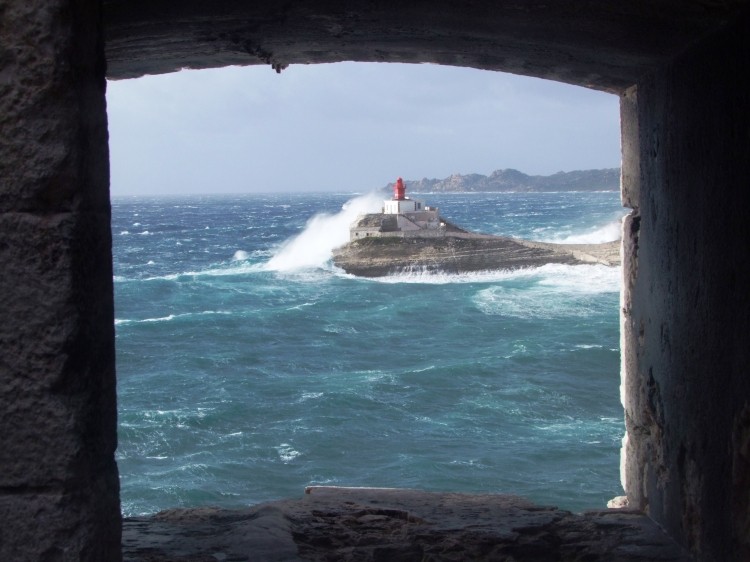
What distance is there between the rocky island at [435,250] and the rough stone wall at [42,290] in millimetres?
34095

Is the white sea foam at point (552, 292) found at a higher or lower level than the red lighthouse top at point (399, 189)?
lower

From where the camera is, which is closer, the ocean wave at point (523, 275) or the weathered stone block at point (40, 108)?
the weathered stone block at point (40, 108)

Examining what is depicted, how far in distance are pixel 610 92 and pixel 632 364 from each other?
59.1 inches

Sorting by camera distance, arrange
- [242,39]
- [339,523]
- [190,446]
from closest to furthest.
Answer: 1. [242,39]
2. [339,523]
3. [190,446]

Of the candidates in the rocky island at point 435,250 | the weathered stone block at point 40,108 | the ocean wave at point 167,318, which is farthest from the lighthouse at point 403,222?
the weathered stone block at point 40,108

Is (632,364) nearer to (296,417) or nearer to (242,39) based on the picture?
(242,39)

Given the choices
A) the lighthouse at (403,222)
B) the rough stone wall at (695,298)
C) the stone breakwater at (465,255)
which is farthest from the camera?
the lighthouse at (403,222)

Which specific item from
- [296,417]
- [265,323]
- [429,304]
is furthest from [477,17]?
[429,304]

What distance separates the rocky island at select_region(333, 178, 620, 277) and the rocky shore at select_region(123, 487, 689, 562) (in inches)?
1254

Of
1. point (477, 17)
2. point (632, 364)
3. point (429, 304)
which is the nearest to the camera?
point (477, 17)

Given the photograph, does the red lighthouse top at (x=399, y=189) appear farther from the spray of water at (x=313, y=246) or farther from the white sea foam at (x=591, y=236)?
the white sea foam at (x=591, y=236)

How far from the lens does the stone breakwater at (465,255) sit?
36625mm

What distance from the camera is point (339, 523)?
4266 millimetres

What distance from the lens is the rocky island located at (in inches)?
1446
